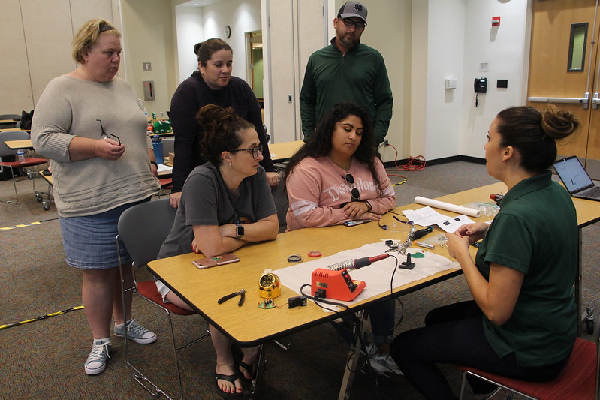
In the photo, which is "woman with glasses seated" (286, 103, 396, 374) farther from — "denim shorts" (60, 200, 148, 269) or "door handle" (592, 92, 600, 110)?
"door handle" (592, 92, 600, 110)

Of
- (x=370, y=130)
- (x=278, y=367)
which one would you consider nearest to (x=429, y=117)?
(x=370, y=130)

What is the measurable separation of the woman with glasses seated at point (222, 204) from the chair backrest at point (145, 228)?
6.9 inches

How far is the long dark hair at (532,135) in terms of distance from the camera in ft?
4.76

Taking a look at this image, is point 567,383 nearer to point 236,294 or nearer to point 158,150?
point 236,294

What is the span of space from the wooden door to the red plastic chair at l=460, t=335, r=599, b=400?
16.2 feet

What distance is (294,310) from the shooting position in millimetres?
1471

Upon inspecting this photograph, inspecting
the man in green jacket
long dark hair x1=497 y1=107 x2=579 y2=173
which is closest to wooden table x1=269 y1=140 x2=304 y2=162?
the man in green jacket

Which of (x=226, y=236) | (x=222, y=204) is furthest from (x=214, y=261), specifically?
(x=222, y=204)

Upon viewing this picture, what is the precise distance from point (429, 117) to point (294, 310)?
6184 millimetres

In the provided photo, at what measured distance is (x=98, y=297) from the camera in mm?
2418

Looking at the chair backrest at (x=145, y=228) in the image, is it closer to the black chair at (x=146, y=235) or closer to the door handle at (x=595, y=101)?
the black chair at (x=146, y=235)

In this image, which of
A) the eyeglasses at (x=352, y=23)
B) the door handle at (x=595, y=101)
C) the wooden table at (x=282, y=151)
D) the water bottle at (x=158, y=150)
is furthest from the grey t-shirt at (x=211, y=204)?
the door handle at (x=595, y=101)

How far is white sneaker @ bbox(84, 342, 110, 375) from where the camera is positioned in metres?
2.38

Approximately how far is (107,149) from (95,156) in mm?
87
